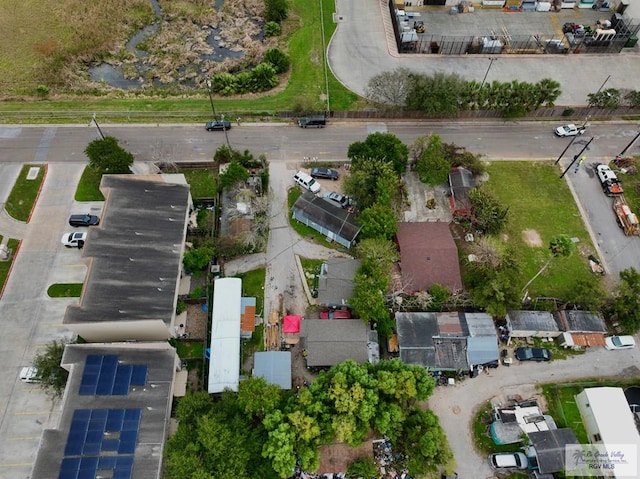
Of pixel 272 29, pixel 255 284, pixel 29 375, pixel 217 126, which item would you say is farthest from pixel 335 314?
pixel 272 29

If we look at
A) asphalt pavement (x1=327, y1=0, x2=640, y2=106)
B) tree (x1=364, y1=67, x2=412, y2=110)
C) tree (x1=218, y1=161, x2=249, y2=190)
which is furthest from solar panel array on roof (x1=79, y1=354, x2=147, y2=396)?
asphalt pavement (x1=327, y1=0, x2=640, y2=106)

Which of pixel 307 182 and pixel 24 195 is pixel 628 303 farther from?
pixel 24 195

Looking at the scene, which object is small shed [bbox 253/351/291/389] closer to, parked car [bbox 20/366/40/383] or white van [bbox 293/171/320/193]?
parked car [bbox 20/366/40/383]

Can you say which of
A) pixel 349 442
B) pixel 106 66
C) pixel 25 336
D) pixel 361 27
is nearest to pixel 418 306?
pixel 349 442

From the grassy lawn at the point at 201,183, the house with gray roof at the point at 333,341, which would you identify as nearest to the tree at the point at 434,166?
the house with gray roof at the point at 333,341

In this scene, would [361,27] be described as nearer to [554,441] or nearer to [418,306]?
[418,306]

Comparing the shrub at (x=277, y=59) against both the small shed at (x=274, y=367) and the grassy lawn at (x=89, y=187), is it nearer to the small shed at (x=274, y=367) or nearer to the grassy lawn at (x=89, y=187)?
the grassy lawn at (x=89, y=187)
